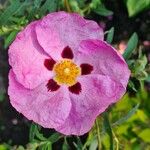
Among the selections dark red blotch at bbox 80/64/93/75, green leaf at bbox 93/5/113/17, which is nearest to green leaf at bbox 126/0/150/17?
green leaf at bbox 93/5/113/17

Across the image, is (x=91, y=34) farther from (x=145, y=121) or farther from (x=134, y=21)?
(x=134, y=21)

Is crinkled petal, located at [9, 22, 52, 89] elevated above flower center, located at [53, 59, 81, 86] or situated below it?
above

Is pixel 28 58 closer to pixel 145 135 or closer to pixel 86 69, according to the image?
pixel 86 69

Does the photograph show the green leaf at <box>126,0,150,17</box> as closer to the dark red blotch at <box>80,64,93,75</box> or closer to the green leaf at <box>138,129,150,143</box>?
the green leaf at <box>138,129,150,143</box>

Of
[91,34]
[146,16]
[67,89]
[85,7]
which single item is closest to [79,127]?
[67,89]

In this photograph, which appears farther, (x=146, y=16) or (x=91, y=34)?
(x=146, y=16)

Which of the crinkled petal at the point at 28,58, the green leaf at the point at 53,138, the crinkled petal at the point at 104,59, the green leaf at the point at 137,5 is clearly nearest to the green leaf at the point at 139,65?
the crinkled petal at the point at 104,59

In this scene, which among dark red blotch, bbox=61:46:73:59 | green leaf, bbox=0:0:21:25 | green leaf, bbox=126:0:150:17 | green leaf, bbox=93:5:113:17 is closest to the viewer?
dark red blotch, bbox=61:46:73:59
